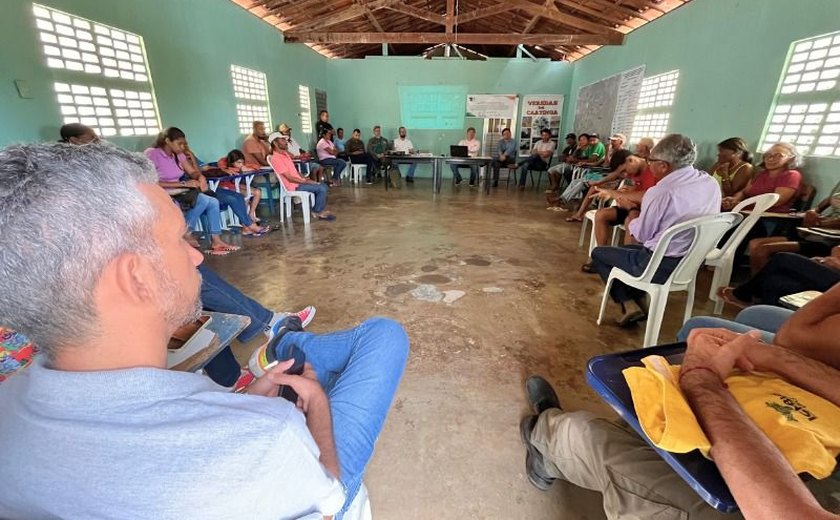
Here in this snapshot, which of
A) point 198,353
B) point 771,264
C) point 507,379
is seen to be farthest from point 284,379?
point 771,264

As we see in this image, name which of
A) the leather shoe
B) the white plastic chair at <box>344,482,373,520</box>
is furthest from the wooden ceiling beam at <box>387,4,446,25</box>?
the white plastic chair at <box>344,482,373,520</box>

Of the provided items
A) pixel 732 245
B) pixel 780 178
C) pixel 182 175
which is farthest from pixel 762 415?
pixel 182 175

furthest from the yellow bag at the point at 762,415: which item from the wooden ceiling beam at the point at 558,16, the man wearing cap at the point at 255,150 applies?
the wooden ceiling beam at the point at 558,16

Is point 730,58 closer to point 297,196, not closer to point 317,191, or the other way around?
point 317,191

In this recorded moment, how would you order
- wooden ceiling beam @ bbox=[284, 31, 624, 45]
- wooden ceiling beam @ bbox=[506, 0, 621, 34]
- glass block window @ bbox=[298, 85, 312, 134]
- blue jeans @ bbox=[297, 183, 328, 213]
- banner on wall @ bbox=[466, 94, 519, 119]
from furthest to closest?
banner on wall @ bbox=[466, 94, 519, 119] → glass block window @ bbox=[298, 85, 312, 134] → wooden ceiling beam @ bbox=[284, 31, 624, 45] → wooden ceiling beam @ bbox=[506, 0, 621, 34] → blue jeans @ bbox=[297, 183, 328, 213]

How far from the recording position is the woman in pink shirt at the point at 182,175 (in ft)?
10.6

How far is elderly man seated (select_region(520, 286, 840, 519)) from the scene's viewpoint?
0.55 meters

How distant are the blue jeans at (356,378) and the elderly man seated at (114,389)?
0.26 metres

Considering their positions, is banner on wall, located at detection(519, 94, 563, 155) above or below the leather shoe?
above

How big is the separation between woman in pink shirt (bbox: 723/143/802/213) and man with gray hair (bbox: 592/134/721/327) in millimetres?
1417

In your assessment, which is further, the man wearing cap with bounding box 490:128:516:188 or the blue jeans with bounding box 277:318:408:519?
the man wearing cap with bounding box 490:128:516:188

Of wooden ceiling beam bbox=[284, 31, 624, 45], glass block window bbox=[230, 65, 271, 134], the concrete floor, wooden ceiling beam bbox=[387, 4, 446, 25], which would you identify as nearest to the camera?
the concrete floor

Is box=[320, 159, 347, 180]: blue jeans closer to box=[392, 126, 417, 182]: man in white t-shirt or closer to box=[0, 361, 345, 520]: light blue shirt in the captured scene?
box=[392, 126, 417, 182]: man in white t-shirt

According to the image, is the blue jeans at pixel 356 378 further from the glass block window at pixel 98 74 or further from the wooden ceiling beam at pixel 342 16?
the wooden ceiling beam at pixel 342 16
